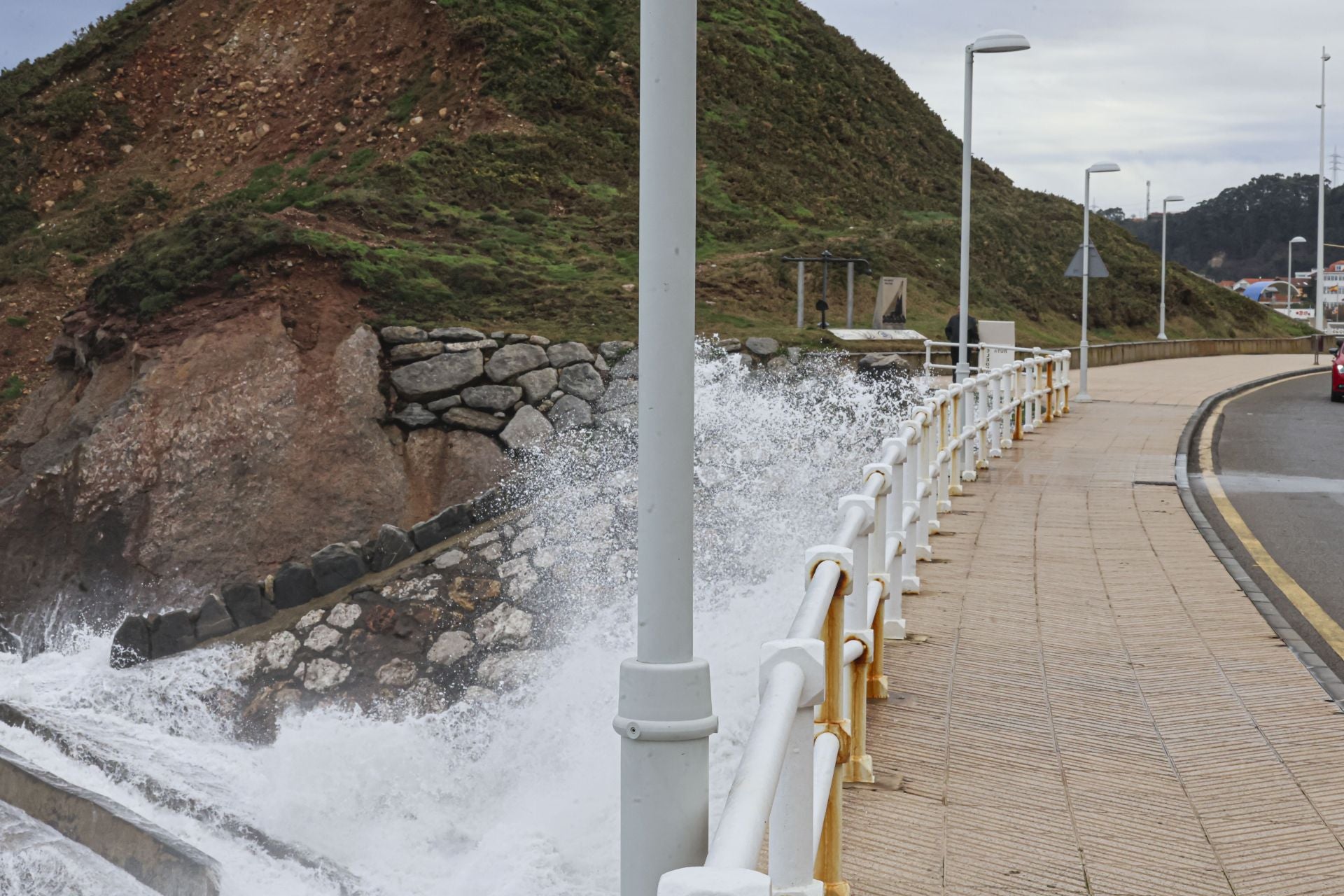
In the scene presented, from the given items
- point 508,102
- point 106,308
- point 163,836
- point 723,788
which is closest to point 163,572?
point 106,308

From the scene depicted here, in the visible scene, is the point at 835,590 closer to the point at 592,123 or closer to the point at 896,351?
the point at 896,351

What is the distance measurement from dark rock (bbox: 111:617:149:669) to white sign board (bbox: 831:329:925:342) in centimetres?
1411

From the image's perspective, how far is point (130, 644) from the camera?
1662cm

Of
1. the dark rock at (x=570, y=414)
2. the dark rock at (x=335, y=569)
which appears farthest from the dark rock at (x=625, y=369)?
the dark rock at (x=335, y=569)

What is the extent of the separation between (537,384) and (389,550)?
15.3 feet

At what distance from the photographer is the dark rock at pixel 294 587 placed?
1686 centimetres

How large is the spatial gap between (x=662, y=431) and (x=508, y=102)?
1452 inches

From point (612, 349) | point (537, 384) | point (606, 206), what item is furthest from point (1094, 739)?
point (606, 206)

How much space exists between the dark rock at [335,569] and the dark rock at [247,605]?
0.19m

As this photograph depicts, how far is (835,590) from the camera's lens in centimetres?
386

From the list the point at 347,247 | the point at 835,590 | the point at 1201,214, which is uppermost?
the point at 1201,214

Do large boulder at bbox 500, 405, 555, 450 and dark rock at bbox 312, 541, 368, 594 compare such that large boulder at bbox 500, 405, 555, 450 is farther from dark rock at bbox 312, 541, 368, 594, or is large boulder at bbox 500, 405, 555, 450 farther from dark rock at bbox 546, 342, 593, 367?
dark rock at bbox 312, 541, 368, 594

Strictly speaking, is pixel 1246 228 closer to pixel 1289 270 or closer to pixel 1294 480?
pixel 1289 270

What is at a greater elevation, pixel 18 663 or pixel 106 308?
pixel 106 308
